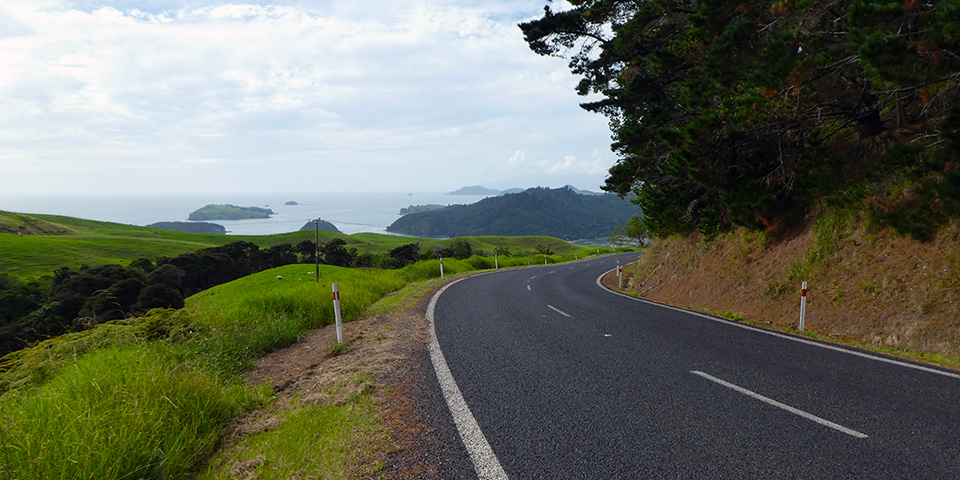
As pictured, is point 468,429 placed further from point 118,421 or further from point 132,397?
point 132,397

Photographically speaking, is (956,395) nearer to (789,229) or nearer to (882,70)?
(882,70)

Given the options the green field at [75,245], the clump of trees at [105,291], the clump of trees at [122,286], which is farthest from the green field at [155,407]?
the green field at [75,245]

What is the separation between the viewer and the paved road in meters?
3.40

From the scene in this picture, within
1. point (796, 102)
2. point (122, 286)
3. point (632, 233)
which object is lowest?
point (122, 286)

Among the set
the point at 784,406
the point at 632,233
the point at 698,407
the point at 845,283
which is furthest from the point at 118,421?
the point at 632,233

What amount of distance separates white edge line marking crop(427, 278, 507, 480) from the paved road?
2.2 inches

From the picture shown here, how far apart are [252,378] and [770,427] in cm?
644

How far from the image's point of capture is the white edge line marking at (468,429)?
338cm

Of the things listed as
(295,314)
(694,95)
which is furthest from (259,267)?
(694,95)

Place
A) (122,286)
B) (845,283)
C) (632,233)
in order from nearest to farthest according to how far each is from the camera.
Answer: (845,283) < (122,286) < (632,233)

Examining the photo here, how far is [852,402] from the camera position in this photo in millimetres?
4574

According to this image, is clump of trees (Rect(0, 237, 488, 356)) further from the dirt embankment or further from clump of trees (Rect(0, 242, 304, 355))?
the dirt embankment

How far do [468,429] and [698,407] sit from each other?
95.8 inches

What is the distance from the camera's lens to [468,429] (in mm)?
Result: 4141
